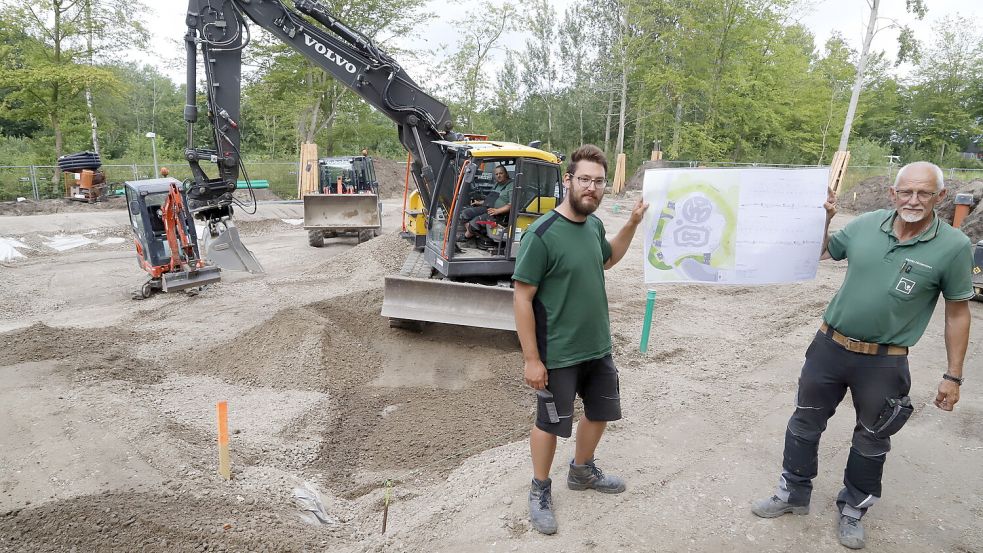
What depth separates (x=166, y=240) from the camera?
9.05 meters

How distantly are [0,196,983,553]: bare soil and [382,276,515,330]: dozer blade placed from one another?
0.43 m

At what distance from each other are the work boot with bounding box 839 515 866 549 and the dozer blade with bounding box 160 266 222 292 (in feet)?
28.2

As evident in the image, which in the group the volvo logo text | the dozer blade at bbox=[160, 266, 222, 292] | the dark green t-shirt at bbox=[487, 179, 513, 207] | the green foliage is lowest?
the dozer blade at bbox=[160, 266, 222, 292]

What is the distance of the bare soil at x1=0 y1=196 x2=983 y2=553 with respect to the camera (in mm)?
3146

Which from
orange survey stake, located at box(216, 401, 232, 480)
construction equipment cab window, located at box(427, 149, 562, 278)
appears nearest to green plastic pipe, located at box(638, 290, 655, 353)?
construction equipment cab window, located at box(427, 149, 562, 278)

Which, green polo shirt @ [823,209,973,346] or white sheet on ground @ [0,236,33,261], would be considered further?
white sheet on ground @ [0,236,33,261]

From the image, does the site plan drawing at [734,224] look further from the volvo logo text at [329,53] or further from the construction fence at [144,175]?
the construction fence at [144,175]

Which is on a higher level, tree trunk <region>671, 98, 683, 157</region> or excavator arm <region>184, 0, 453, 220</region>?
tree trunk <region>671, 98, 683, 157</region>

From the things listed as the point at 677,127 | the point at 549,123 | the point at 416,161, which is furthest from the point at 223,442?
the point at 549,123

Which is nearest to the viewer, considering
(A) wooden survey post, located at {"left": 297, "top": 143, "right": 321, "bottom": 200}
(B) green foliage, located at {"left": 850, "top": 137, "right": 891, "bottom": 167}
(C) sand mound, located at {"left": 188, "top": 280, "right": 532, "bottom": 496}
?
(C) sand mound, located at {"left": 188, "top": 280, "right": 532, "bottom": 496}

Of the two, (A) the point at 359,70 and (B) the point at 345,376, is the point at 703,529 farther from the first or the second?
(A) the point at 359,70

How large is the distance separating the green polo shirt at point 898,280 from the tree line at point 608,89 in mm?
18865

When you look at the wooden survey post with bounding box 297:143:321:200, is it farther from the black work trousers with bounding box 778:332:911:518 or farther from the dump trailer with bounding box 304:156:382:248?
the black work trousers with bounding box 778:332:911:518

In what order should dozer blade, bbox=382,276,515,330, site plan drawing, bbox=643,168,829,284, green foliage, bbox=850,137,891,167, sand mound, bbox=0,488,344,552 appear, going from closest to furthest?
sand mound, bbox=0,488,344,552 → site plan drawing, bbox=643,168,829,284 → dozer blade, bbox=382,276,515,330 → green foliage, bbox=850,137,891,167
